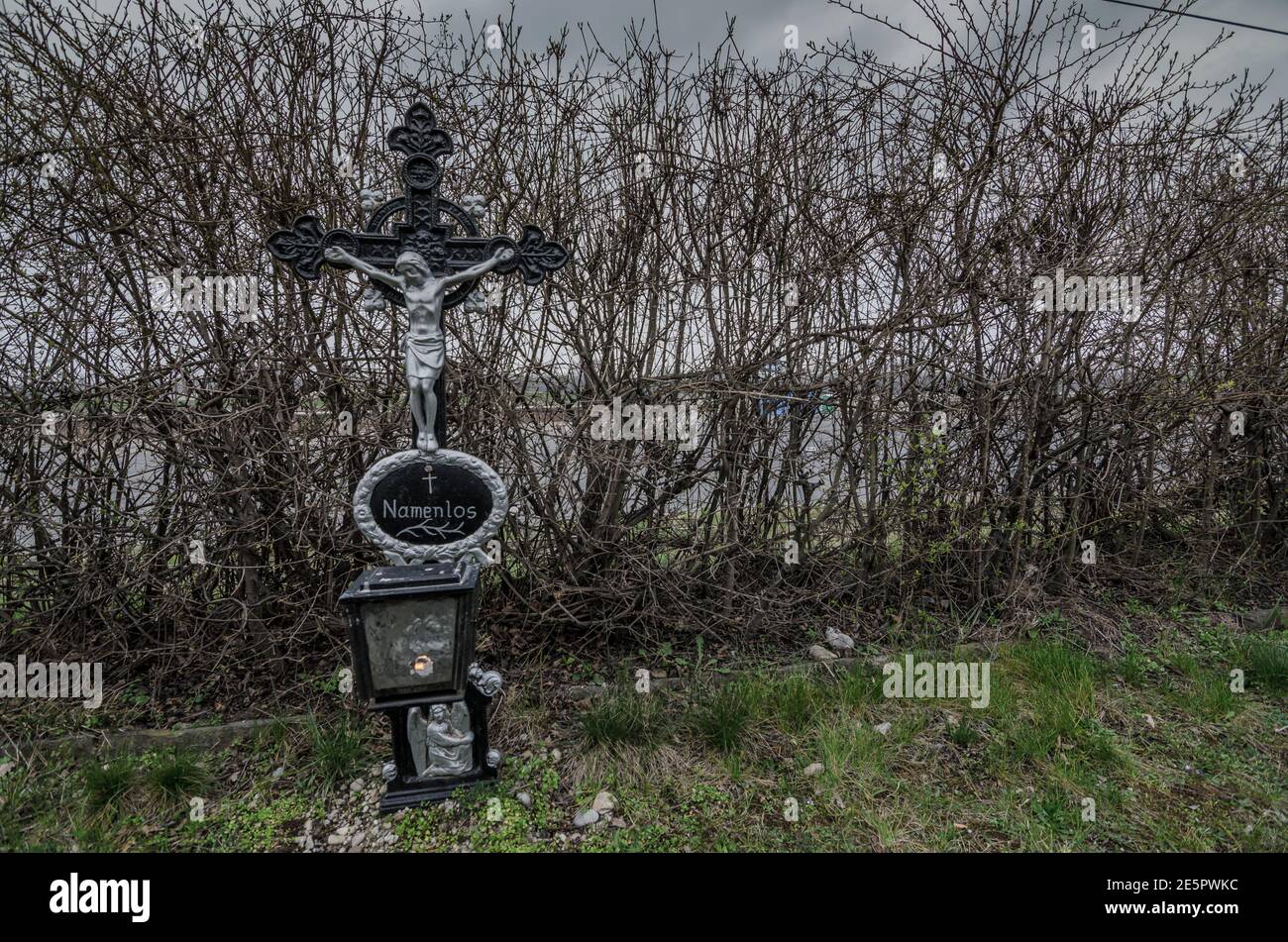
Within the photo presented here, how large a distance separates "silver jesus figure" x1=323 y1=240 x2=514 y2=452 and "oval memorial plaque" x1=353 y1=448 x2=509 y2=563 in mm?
106

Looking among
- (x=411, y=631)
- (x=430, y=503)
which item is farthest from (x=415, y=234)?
(x=411, y=631)

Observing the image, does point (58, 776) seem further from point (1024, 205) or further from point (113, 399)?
point (1024, 205)

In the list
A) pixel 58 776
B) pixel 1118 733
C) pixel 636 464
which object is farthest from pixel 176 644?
pixel 1118 733

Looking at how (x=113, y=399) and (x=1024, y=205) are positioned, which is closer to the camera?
(x=113, y=399)

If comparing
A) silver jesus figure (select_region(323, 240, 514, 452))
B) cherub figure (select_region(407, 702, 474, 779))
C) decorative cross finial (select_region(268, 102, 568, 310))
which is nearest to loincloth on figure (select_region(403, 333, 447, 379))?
silver jesus figure (select_region(323, 240, 514, 452))

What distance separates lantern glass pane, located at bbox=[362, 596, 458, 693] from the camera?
208 centimetres

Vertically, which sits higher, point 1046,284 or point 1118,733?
point 1046,284

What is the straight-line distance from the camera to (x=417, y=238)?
227cm

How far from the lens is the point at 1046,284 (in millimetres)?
3686

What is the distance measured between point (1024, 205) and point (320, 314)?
4488mm

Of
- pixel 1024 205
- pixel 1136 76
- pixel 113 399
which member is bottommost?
pixel 113 399

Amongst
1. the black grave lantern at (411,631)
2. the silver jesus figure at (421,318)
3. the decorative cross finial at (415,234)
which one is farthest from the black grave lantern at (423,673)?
the decorative cross finial at (415,234)

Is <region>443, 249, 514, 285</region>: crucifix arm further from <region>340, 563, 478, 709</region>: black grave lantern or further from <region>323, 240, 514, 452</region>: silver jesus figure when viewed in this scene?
<region>340, 563, 478, 709</region>: black grave lantern

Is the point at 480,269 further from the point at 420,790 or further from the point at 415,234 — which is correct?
the point at 420,790
